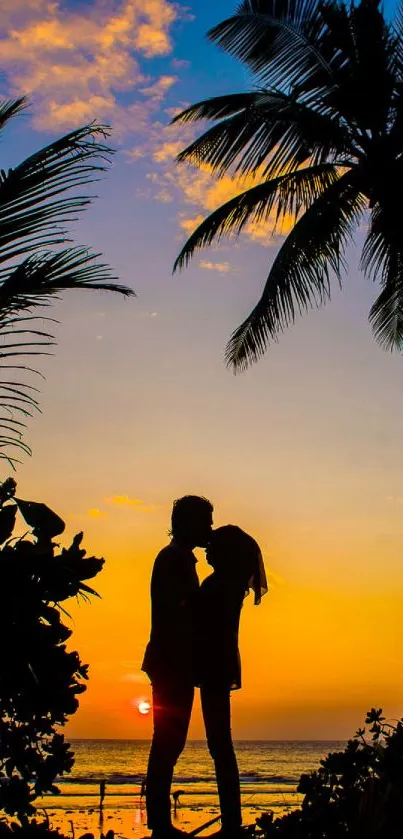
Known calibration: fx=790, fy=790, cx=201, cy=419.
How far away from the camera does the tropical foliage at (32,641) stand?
2.13 metres

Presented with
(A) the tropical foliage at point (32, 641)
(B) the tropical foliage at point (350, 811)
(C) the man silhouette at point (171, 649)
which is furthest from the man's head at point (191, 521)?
(A) the tropical foliage at point (32, 641)

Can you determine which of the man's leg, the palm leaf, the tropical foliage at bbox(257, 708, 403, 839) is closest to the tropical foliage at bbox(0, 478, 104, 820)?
the tropical foliage at bbox(257, 708, 403, 839)

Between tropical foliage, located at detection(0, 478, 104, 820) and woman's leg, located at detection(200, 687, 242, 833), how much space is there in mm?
2026

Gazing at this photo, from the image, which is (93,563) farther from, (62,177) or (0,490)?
(62,177)

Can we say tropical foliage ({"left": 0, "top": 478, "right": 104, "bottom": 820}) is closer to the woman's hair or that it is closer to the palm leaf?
the woman's hair

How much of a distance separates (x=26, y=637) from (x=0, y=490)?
0.42 metres

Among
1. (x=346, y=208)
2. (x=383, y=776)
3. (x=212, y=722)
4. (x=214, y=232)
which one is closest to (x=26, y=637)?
(x=383, y=776)

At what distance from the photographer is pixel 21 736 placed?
90.1 inches

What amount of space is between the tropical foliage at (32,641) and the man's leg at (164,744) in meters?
1.97

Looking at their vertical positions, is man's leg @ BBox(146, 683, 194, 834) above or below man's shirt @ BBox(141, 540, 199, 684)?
below

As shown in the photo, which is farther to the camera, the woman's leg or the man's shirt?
the man's shirt

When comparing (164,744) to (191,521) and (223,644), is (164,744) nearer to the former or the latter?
(223,644)

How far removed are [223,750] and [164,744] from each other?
1.04 feet

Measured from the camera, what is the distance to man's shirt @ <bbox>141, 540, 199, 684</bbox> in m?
4.32
